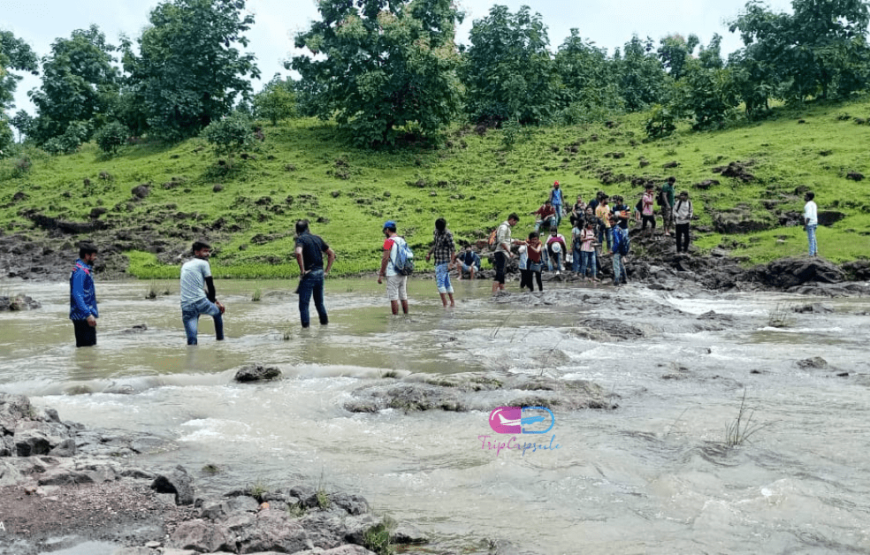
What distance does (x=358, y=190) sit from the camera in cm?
3647

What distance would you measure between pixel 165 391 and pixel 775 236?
20.3 metres

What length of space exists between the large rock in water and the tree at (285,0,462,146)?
2348cm

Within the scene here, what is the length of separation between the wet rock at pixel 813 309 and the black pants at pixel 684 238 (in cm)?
763

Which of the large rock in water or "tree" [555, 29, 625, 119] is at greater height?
"tree" [555, 29, 625, 119]

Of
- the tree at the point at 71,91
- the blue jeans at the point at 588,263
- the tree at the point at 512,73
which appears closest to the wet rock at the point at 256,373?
the blue jeans at the point at 588,263

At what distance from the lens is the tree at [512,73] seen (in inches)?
1810

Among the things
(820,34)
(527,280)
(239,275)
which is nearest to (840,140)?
(820,34)

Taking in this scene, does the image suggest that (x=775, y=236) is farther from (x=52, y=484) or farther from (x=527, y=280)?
(x=52, y=484)

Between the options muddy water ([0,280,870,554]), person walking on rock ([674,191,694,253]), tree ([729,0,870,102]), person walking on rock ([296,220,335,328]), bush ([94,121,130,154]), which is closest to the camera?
muddy water ([0,280,870,554])

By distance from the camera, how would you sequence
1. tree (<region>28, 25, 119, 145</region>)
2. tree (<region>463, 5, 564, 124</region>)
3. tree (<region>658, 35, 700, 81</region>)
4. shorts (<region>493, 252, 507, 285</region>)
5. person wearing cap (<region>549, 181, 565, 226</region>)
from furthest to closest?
tree (<region>658, 35, 700, 81</region>) → tree (<region>28, 25, 119, 145</region>) → tree (<region>463, 5, 564, 124</region>) → person wearing cap (<region>549, 181, 565, 226</region>) → shorts (<region>493, 252, 507, 285</region>)

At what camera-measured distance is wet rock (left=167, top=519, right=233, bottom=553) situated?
4.12 metres

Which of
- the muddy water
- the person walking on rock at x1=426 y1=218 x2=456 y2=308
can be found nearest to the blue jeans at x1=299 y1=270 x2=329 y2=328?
the muddy water

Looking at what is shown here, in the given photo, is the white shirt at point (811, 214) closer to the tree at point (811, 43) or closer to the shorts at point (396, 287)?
the shorts at point (396, 287)

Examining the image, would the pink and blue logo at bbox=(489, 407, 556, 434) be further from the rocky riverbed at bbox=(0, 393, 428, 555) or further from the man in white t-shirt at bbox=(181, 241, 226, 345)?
the man in white t-shirt at bbox=(181, 241, 226, 345)
